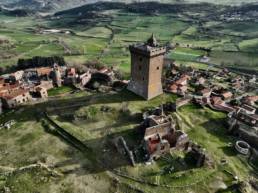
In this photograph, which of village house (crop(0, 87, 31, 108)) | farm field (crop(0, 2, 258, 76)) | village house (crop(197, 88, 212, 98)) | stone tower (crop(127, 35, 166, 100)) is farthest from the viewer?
farm field (crop(0, 2, 258, 76))

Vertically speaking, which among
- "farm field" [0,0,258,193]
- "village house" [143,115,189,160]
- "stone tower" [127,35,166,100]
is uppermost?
"stone tower" [127,35,166,100]

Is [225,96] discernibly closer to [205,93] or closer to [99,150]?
[205,93]

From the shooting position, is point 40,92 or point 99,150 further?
point 40,92

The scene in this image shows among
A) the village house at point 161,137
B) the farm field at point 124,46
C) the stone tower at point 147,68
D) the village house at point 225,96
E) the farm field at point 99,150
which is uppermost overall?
the stone tower at point 147,68

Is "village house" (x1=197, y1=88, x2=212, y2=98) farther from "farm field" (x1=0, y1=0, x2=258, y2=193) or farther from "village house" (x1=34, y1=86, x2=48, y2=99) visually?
"village house" (x1=34, y1=86, x2=48, y2=99)

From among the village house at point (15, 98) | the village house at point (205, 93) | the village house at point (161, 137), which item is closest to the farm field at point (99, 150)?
the village house at point (161, 137)

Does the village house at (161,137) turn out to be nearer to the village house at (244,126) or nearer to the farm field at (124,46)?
the village house at (244,126)

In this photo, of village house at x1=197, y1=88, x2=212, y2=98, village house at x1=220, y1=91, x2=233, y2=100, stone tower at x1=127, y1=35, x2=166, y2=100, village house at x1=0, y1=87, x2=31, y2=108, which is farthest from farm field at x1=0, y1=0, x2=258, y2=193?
village house at x1=220, y1=91, x2=233, y2=100

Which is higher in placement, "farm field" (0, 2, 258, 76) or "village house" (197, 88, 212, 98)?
"village house" (197, 88, 212, 98)

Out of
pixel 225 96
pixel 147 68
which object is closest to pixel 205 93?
pixel 225 96

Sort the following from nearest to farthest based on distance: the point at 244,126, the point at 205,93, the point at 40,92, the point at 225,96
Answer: the point at 244,126
the point at 205,93
the point at 40,92
the point at 225,96
